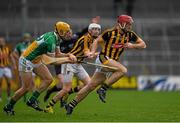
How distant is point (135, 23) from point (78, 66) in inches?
792

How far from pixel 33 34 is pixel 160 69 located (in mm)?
7365

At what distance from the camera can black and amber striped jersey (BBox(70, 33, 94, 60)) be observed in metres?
16.8

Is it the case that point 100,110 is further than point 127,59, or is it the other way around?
point 127,59

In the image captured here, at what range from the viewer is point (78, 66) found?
17984 mm

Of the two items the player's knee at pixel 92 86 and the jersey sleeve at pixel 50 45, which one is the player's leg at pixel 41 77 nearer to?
the jersey sleeve at pixel 50 45

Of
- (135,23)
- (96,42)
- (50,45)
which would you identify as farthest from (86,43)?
(135,23)

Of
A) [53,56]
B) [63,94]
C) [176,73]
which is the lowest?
[176,73]

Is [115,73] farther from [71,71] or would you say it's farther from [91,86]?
[71,71]

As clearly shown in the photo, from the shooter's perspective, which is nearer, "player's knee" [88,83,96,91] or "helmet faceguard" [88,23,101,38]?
"player's knee" [88,83,96,91]

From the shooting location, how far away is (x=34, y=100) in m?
15.7

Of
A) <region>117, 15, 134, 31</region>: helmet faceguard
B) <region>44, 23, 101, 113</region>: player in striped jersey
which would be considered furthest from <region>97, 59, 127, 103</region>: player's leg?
<region>117, 15, 134, 31</region>: helmet faceguard

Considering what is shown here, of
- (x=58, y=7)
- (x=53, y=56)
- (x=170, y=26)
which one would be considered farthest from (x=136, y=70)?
(x=53, y=56)

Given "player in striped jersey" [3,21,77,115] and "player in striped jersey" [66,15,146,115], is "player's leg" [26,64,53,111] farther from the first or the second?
"player in striped jersey" [66,15,146,115]

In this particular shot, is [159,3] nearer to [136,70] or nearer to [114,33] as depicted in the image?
[136,70]
